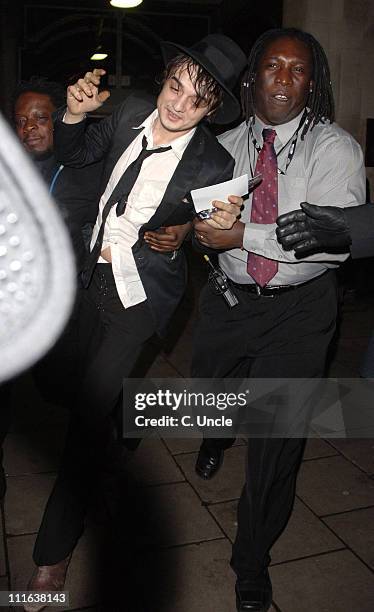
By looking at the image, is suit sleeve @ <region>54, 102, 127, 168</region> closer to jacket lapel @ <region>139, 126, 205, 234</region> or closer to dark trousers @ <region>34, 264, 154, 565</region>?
jacket lapel @ <region>139, 126, 205, 234</region>

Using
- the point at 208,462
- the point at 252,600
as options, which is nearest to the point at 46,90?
the point at 208,462

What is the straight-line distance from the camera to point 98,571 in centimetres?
240

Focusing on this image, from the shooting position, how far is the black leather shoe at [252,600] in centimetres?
217

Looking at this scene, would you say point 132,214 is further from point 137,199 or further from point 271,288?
point 271,288

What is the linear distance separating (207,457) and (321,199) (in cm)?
164

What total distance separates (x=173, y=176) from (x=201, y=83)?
0.34m

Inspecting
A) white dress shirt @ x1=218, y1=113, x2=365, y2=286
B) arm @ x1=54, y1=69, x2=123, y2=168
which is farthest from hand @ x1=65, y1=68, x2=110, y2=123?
white dress shirt @ x1=218, y1=113, x2=365, y2=286

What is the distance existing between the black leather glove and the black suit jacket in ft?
1.26

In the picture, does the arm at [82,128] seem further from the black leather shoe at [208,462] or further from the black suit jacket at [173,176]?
the black leather shoe at [208,462]

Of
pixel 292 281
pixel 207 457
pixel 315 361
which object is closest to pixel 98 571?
pixel 207 457

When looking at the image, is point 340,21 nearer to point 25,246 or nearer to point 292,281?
point 292,281

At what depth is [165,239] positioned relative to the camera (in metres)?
2.17

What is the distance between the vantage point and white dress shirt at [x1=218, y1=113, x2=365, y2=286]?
83.8 inches

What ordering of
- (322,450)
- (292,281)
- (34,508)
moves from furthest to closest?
1. (322,450)
2. (34,508)
3. (292,281)
